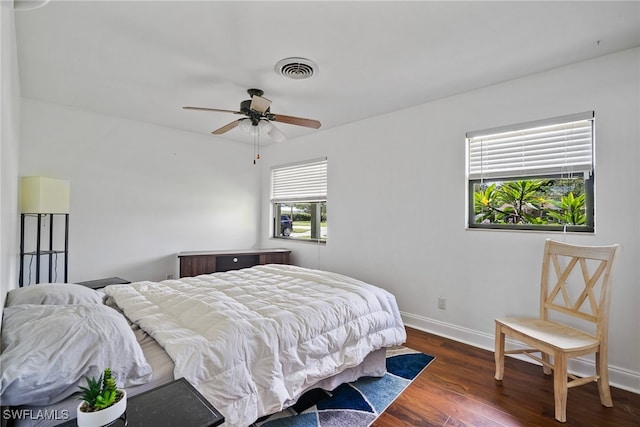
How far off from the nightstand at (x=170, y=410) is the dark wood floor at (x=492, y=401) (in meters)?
1.26

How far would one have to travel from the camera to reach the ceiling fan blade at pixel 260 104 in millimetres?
2498

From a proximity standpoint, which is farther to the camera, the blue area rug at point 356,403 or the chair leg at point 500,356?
the chair leg at point 500,356

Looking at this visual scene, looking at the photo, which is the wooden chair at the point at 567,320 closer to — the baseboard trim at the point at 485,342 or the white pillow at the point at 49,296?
the baseboard trim at the point at 485,342

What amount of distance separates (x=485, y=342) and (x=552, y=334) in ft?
2.80

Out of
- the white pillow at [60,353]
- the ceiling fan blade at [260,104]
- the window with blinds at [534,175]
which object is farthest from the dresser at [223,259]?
the window with blinds at [534,175]

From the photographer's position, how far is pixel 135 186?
394cm

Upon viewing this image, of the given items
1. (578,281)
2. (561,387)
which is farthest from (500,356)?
(578,281)

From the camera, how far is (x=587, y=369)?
2322 mm

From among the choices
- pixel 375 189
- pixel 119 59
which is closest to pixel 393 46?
pixel 375 189

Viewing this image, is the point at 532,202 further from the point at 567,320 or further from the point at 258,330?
the point at 258,330

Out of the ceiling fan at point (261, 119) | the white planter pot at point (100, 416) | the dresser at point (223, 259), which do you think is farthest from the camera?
the dresser at point (223, 259)

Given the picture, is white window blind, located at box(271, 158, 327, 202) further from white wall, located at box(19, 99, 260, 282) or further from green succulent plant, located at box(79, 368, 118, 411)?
green succulent plant, located at box(79, 368, 118, 411)

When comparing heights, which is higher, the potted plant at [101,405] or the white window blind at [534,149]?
the white window blind at [534,149]

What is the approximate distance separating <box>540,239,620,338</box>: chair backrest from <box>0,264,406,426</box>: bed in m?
1.22
